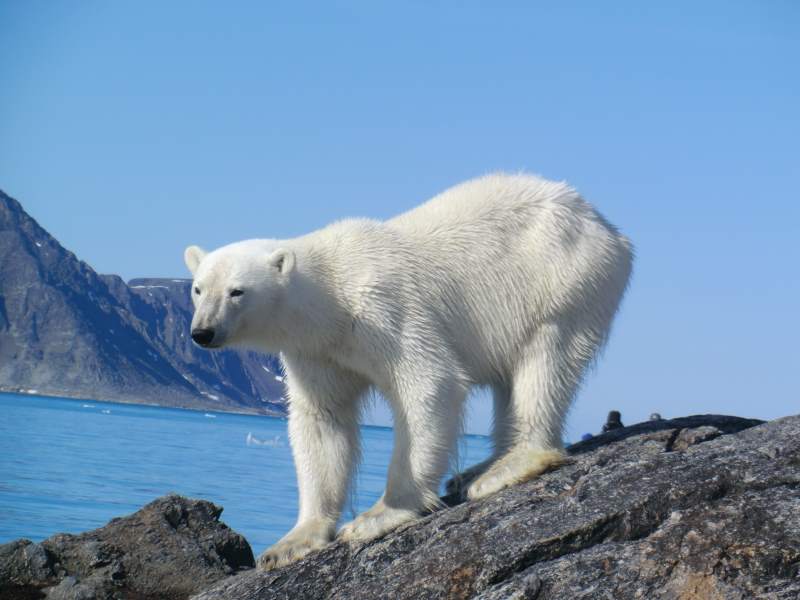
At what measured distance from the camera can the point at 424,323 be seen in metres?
7.06

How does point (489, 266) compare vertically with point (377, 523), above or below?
above

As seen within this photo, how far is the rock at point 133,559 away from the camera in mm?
8867

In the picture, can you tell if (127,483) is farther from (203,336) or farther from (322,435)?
(203,336)

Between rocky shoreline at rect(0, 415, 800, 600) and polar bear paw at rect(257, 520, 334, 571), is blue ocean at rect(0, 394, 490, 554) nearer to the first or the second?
polar bear paw at rect(257, 520, 334, 571)

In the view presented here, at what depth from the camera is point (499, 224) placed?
7.67 metres

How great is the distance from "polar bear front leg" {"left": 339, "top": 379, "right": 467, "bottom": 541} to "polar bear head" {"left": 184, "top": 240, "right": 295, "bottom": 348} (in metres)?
1.06

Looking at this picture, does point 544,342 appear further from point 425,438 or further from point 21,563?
point 21,563

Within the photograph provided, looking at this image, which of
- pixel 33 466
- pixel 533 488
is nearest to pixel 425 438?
pixel 533 488

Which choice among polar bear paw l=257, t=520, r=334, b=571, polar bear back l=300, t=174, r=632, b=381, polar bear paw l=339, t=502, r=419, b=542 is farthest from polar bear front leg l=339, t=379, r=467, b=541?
polar bear back l=300, t=174, r=632, b=381

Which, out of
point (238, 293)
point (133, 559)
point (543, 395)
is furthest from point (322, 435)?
point (133, 559)

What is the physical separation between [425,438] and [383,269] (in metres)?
1.15

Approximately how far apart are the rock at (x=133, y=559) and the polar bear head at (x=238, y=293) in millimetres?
3084

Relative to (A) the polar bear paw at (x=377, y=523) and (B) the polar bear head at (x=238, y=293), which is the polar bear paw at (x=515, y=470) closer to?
(A) the polar bear paw at (x=377, y=523)

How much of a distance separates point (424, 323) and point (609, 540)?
6.17 ft
